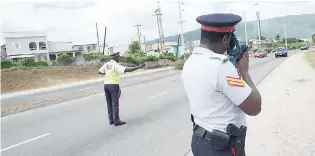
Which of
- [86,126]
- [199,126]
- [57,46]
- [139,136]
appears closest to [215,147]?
[199,126]

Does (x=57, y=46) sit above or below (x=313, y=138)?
above

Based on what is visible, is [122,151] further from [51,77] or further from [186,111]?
[51,77]

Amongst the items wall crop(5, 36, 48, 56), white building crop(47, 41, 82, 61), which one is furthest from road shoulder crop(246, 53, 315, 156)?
white building crop(47, 41, 82, 61)

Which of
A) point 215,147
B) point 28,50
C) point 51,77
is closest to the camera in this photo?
point 215,147

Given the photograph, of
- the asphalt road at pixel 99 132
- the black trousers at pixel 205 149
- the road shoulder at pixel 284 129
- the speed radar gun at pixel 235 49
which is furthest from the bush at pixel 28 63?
the speed radar gun at pixel 235 49

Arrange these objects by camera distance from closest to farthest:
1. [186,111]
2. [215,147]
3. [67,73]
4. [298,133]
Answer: [215,147], [298,133], [186,111], [67,73]

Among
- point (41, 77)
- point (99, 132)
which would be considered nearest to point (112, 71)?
point (99, 132)

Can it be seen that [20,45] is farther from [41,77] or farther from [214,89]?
[214,89]

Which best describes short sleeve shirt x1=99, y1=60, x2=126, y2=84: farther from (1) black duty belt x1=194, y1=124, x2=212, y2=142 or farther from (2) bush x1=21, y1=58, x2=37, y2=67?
(2) bush x1=21, y1=58, x2=37, y2=67

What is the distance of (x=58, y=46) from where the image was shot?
7838 cm

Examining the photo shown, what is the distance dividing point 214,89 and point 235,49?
0.36m

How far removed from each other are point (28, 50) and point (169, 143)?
69162 millimetres

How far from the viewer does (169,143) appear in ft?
20.4

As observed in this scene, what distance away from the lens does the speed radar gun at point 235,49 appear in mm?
2502
